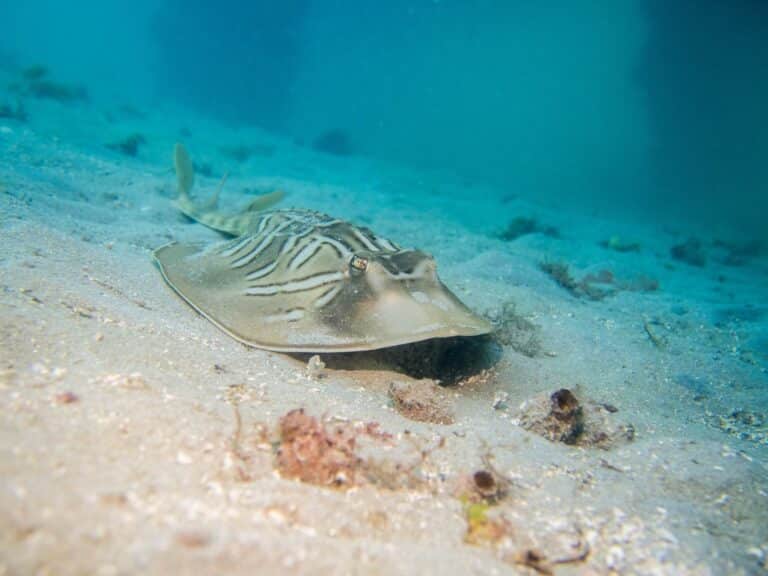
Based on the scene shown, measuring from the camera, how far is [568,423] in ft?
10.6

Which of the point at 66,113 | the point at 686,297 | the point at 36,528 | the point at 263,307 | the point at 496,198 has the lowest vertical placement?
the point at 36,528

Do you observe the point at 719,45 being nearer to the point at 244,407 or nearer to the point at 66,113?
the point at 66,113

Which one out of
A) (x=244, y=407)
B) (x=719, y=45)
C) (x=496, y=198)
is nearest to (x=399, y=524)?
(x=244, y=407)

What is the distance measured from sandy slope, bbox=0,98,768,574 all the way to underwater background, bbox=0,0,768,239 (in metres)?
23.2

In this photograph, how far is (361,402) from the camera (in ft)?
10.6

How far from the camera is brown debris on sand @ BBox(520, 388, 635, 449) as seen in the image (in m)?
3.22

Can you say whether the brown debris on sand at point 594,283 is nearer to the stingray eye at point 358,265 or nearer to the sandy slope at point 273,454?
the sandy slope at point 273,454

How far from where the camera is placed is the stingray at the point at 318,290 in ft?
11.3

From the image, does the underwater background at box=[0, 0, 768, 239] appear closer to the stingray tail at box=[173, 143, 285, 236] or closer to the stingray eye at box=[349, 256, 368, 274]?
the stingray tail at box=[173, 143, 285, 236]

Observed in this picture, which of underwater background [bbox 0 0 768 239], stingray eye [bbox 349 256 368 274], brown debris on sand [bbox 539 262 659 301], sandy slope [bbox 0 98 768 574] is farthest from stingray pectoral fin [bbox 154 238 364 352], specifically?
underwater background [bbox 0 0 768 239]

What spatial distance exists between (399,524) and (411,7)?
3073 inches

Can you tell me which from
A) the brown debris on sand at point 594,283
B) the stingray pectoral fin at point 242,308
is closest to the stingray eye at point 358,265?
the stingray pectoral fin at point 242,308

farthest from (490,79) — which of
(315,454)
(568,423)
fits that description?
(315,454)

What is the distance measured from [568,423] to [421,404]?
3.61 ft
